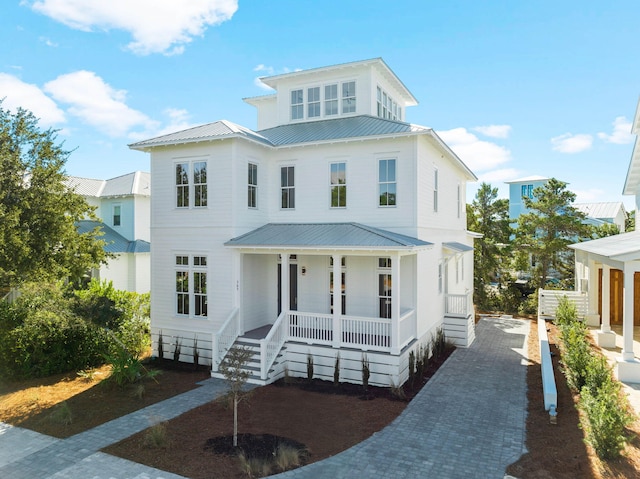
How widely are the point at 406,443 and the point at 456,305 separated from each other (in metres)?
10.2

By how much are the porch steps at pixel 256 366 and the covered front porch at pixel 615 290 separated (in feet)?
31.7

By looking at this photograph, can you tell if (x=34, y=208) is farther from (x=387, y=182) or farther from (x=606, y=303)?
(x=606, y=303)

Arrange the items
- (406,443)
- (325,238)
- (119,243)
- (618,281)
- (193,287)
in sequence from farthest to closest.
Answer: (119,243) < (618,281) < (193,287) < (325,238) < (406,443)

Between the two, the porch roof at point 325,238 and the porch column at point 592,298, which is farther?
the porch column at point 592,298

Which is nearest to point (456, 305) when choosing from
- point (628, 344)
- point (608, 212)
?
point (628, 344)

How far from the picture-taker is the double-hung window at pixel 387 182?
14305 millimetres

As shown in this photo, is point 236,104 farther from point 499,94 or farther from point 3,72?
point 499,94

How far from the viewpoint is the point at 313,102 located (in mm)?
18047

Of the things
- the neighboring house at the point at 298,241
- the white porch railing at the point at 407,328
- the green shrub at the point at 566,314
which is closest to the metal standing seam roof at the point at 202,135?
the neighboring house at the point at 298,241

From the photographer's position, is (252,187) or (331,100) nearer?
(252,187)

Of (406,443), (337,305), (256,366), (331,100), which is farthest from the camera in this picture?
(331,100)

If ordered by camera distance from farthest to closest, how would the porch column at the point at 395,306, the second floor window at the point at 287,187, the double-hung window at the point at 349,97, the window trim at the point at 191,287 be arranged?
the double-hung window at the point at 349,97, the second floor window at the point at 287,187, the window trim at the point at 191,287, the porch column at the point at 395,306

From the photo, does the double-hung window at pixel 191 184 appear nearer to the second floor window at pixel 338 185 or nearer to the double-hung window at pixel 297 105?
the second floor window at pixel 338 185

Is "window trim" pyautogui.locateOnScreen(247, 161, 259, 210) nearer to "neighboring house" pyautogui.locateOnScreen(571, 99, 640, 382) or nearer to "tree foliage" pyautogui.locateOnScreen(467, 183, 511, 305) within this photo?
"neighboring house" pyautogui.locateOnScreen(571, 99, 640, 382)
